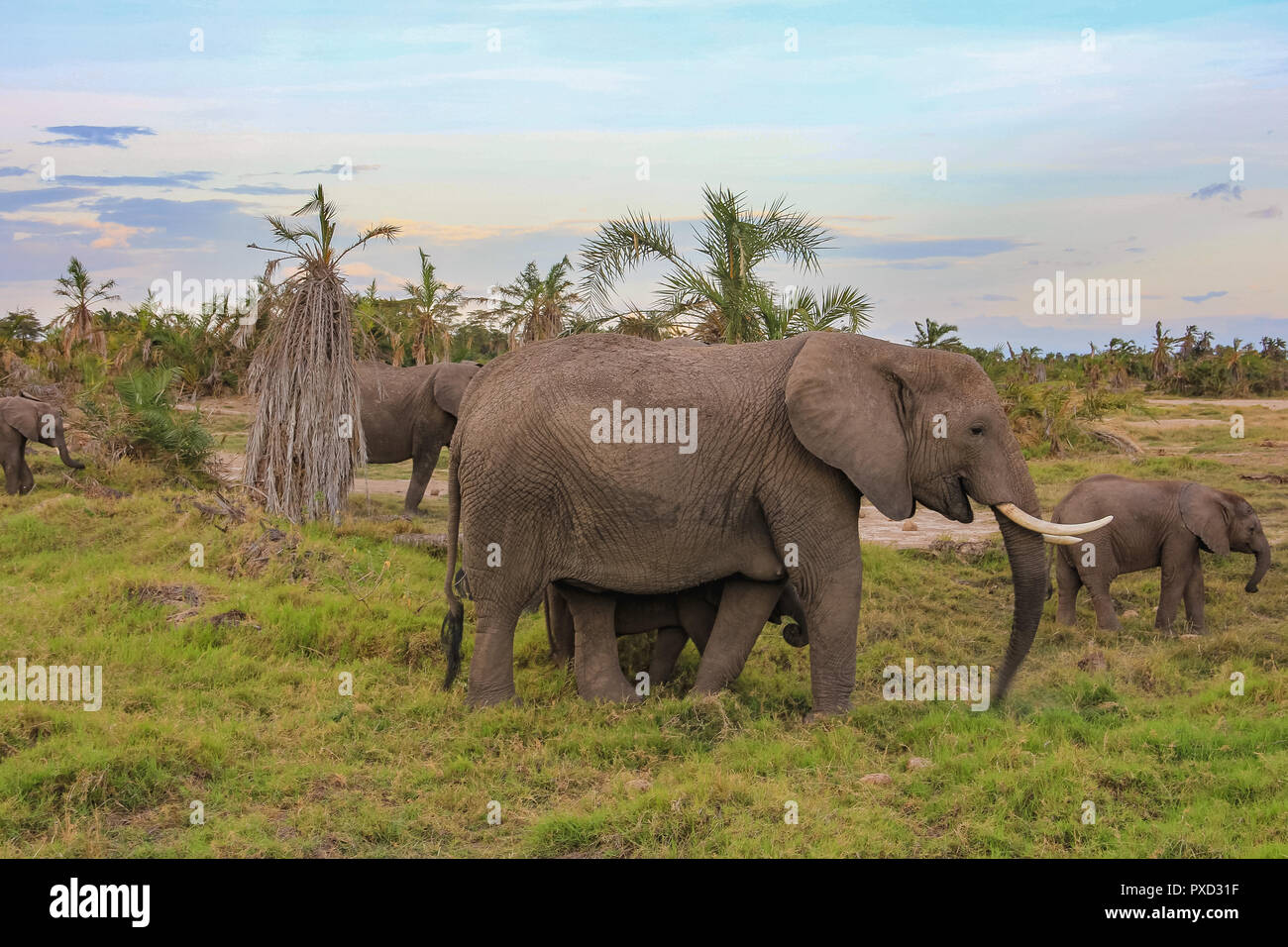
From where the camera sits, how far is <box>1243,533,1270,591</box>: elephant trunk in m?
12.2

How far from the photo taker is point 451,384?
60.2 feet

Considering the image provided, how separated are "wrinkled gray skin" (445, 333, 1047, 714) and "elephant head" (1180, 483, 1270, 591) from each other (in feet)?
14.4

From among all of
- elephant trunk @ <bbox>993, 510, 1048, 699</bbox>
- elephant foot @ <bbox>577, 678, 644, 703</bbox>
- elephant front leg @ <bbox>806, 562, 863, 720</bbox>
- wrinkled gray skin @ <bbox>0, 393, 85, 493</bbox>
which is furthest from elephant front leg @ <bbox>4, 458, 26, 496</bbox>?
elephant trunk @ <bbox>993, 510, 1048, 699</bbox>

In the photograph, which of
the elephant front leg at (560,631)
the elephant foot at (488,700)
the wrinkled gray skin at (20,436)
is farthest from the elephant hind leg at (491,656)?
the wrinkled gray skin at (20,436)

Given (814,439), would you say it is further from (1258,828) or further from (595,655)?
(1258,828)

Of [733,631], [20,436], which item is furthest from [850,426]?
[20,436]

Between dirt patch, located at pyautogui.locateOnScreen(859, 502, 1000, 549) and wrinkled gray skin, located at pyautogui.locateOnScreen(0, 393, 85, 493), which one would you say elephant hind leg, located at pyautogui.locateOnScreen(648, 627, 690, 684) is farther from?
wrinkled gray skin, located at pyautogui.locateOnScreen(0, 393, 85, 493)

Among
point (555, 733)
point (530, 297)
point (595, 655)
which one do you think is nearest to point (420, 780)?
point (555, 733)

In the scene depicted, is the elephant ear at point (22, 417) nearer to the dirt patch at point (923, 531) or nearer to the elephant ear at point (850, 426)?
the dirt patch at point (923, 531)

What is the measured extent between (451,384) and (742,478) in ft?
34.6

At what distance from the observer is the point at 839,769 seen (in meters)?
7.51

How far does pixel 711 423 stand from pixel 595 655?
2105 mm

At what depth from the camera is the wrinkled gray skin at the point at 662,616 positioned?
9180mm

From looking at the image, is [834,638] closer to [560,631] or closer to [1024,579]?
[1024,579]
